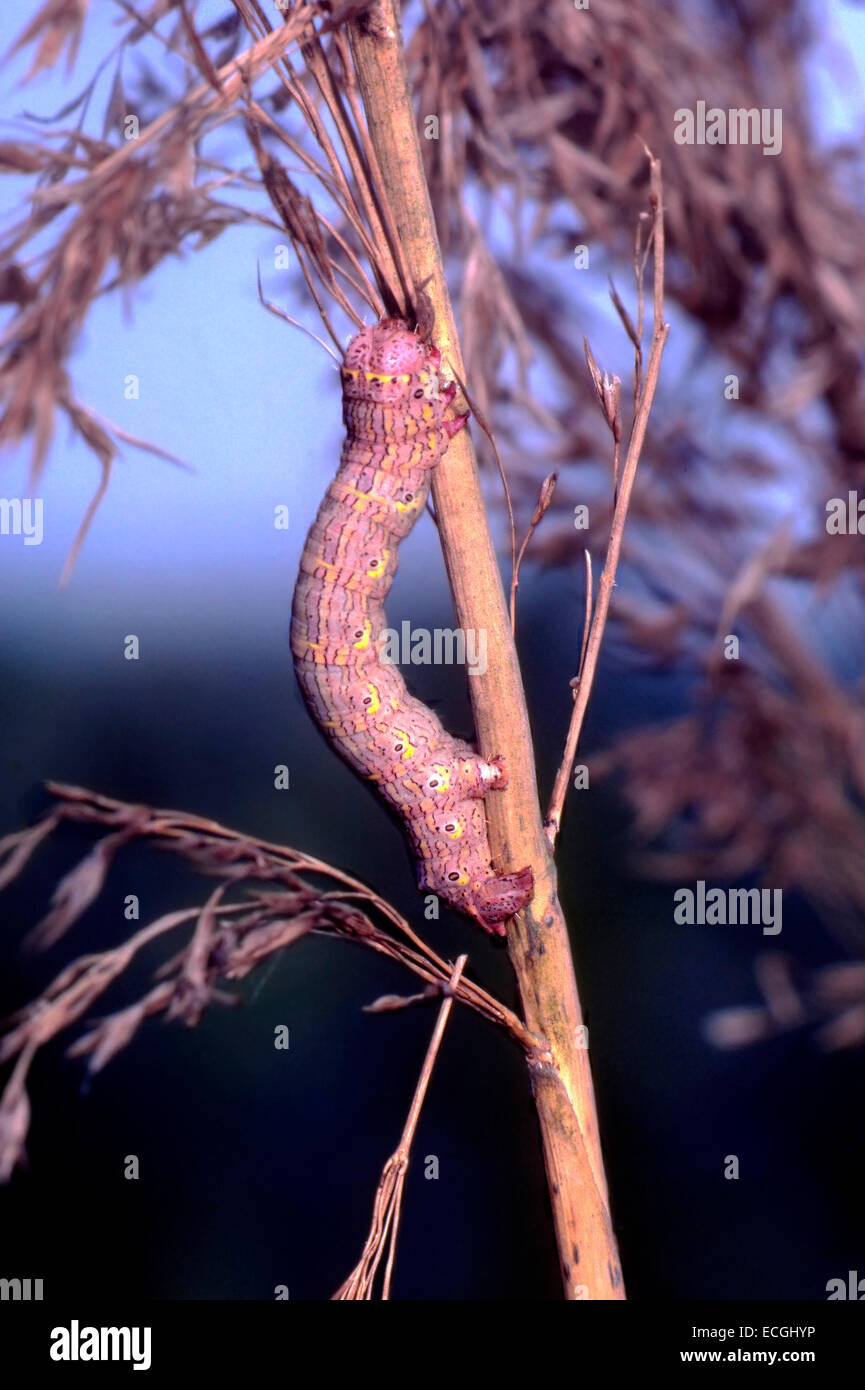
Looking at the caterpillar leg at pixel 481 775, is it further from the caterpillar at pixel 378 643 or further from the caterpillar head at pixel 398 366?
the caterpillar head at pixel 398 366

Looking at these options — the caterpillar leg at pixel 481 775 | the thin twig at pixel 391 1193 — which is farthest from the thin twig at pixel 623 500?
the thin twig at pixel 391 1193

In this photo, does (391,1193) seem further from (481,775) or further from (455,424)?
(455,424)

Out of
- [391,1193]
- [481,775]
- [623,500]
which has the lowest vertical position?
[391,1193]

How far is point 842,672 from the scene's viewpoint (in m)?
0.76

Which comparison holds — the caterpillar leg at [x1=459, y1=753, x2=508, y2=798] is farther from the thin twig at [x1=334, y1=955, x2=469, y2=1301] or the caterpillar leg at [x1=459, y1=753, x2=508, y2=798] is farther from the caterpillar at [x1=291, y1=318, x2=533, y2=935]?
the thin twig at [x1=334, y1=955, x2=469, y2=1301]

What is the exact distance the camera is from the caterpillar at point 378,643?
0.54 meters

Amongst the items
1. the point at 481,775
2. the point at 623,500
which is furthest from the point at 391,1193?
the point at 623,500

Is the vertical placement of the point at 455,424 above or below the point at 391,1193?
above

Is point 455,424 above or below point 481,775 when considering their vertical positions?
above

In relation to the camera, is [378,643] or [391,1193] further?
[378,643]

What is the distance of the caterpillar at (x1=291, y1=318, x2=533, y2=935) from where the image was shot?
0.54 metres

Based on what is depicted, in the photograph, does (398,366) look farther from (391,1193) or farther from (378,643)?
(391,1193)

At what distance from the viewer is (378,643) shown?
0.61 meters

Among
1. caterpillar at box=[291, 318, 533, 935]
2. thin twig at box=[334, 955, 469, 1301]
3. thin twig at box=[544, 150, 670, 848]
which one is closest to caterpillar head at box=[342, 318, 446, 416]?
caterpillar at box=[291, 318, 533, 935]
